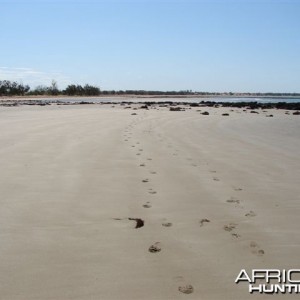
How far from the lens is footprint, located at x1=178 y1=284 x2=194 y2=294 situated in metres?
2.42

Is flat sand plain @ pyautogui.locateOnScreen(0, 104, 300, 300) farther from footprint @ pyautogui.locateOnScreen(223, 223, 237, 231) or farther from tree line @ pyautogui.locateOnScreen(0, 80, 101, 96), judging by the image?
tree line @ pyautogui.locateOnScreen(0, 80, 101, 96)

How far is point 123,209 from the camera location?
156 inches

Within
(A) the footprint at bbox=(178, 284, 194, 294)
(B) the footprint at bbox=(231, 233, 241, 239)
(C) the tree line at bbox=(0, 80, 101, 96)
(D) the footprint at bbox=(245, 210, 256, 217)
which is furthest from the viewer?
(C) the tree line at bbox=(0, 80, 101, 96)

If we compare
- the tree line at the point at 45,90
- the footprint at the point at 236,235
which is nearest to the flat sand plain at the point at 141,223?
the footprint at the point at 236,235

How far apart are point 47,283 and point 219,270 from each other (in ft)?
4.10

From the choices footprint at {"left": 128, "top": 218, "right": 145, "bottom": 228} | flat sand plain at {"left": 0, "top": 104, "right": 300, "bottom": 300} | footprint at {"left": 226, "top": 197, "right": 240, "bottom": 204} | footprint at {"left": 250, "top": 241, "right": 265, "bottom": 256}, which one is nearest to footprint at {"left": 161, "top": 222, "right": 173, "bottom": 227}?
flat sand plain at {"left": 0, "top": 104, "right": 300, "bottom": 300}

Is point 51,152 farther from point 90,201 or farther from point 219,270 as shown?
point 219,270

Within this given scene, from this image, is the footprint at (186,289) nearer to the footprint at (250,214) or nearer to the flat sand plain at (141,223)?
the flat sand plain at (141,223)

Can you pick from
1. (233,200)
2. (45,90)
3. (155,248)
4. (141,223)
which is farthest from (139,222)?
(45,90)

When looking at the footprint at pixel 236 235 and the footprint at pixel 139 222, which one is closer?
the footprint at pixel 236 235

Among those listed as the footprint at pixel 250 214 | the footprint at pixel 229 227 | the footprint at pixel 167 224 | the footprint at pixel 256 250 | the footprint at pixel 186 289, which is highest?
the footprint at pixel 167 224

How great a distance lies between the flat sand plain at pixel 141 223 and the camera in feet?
8.29

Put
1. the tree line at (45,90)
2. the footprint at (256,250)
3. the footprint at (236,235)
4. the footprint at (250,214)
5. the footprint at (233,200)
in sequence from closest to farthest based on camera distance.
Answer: the footprint at (256,250), the footprint at (236,235), the footprint at (250,214), the footprint at (233,200), the tree line at (45,90)

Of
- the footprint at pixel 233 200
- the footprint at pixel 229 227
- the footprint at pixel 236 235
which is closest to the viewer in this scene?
the footprint at pixel 236 235
